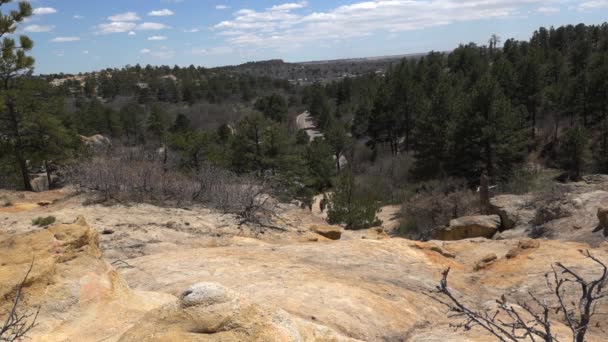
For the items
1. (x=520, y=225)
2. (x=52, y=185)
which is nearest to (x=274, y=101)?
(x=52, y=185)

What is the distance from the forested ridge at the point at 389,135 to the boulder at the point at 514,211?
4831 mm

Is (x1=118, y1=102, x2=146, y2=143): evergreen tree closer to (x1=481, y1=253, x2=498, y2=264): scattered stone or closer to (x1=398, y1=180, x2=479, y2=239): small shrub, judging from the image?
(x1=398, y1=180, x2=479, y2=239): small shrub

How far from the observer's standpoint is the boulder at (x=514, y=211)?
52.8 feet

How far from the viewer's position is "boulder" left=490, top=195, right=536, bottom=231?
16094 mm

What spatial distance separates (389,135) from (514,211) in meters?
35.2

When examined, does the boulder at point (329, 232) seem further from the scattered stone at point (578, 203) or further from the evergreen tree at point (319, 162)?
the evergreen tree at point (319, 162)

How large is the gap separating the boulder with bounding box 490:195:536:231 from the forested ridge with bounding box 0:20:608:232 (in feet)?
15.9

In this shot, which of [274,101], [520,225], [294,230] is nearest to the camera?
[294,230]

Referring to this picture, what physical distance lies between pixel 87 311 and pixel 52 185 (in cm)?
2543

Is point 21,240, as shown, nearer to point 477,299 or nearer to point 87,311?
point 87,311

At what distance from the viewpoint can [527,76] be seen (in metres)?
44.3

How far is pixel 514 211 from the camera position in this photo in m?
16.7

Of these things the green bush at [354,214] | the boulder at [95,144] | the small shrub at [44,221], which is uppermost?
the boulder at [95,144]

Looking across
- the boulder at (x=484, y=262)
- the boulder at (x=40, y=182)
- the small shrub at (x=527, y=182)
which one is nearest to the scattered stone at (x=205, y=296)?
the boulder at (x=484, y=262)
